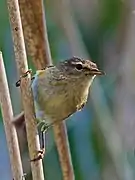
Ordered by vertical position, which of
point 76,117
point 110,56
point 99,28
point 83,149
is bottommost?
point 83,149

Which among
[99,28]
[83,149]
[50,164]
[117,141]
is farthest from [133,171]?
[99,28]

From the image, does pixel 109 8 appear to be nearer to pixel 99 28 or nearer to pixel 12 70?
pixel 99 28

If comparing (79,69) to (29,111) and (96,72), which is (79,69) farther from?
(29,111)

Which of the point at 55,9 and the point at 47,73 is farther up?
the point at 55,9

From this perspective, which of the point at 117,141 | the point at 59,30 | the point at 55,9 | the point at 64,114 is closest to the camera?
the point at 64,114

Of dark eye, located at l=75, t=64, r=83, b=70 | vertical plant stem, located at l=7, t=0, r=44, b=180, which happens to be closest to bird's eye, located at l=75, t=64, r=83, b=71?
dark eye, located at l=75, t=64, r=83, b=70

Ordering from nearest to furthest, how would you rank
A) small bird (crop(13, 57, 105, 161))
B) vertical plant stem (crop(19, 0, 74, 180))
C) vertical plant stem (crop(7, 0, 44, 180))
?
1. vertical plant stem (crop(7, 0, 44, 180))
2. vertical plant stem (crop(19, 0, 74, 180))
3. small bird (crop(13, 57, 105, 161))

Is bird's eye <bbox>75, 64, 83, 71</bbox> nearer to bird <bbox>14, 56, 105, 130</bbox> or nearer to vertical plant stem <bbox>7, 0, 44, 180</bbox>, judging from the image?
bird <bbox>14, 56, 105, 130</bbox>
